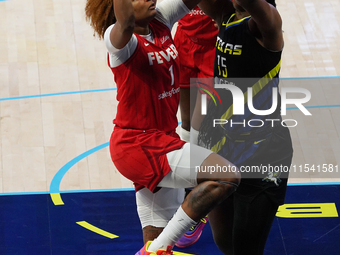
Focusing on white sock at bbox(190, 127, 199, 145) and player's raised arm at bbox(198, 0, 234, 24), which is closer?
player's raised arm at bbox(198, 0, 234, 24)

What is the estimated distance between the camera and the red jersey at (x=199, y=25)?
4684 millimetres

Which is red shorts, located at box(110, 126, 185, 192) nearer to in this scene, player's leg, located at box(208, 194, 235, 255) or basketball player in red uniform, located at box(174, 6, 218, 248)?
player's leg, located at box(208, 194, 235, 255)

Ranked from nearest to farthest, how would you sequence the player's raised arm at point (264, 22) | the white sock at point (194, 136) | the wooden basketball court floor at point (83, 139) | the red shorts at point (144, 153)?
the player's raised arm at point (264, 22), the red shorts at point (144, 153), the white sock at point (194, 136), the wooden basketball court floor at point (83, 139)

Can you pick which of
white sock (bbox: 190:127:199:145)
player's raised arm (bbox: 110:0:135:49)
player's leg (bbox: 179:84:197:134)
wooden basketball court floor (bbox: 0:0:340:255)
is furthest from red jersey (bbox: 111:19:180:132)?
wooden basketball court floor (bbox: 0:0:340:255)

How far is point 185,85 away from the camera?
4.84m

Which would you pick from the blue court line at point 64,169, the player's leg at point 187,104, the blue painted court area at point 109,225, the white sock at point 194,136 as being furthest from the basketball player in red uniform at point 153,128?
the blue court line at point 64,169

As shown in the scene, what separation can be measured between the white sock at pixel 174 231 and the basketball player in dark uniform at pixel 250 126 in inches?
15.4

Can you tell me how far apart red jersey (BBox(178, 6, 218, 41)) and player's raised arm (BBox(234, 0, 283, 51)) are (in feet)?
4.25

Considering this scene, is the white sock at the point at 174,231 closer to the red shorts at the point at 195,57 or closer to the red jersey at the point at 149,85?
the red jersey at the point at 149,85

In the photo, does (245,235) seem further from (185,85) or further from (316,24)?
(316,24)

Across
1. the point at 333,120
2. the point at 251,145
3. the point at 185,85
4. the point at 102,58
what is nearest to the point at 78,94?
the point at 102,58

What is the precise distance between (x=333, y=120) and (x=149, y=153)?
2.96 meters

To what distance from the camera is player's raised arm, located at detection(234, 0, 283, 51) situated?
310cm

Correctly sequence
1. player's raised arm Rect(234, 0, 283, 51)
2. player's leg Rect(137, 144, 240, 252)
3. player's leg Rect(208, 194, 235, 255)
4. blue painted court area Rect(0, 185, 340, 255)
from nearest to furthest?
player's raised arm Rect(234, 0, 283, 51) → player's leg Rect(137, 144, 240, 252) → player's leg Rect(208, 194, 235, 255) → blue painted court area Rect(0, 185, 340, 255)
